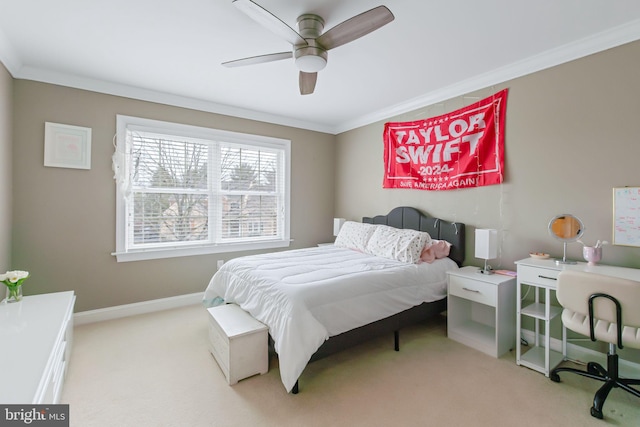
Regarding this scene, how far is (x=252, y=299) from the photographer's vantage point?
2307mm

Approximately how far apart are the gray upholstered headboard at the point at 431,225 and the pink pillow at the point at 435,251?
87 millimetres

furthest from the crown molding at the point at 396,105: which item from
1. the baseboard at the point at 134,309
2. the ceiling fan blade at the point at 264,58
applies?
the baseboard at the point at 134,309

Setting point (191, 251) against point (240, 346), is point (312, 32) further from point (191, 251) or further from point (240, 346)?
point (191, 251)

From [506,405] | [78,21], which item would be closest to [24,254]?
[78,21]

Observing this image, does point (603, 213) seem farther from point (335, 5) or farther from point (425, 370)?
point (335, 5)

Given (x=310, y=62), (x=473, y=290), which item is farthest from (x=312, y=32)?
(x=473, y=290)

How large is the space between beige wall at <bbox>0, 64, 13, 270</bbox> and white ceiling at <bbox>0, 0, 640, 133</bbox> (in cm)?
21

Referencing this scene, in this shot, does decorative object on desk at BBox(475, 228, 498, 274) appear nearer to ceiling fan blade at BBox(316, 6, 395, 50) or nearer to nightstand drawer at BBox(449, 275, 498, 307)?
nightstand drawer at BBox(449, 275, 498, 307)

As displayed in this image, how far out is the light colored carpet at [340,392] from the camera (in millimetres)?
1714

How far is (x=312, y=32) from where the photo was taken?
2049 mm

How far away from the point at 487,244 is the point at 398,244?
810 mm

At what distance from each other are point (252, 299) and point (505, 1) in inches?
106

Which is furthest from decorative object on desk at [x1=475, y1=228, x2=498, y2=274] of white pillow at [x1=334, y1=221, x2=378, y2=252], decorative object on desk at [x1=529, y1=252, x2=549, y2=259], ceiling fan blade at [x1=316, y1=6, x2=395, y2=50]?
ceiling fan blade at [x1=316, y1=6, x2=395, y2=50]

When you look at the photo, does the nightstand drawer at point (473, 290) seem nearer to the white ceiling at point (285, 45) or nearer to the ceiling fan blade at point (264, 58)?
the white ceiling at point (285, 45)
